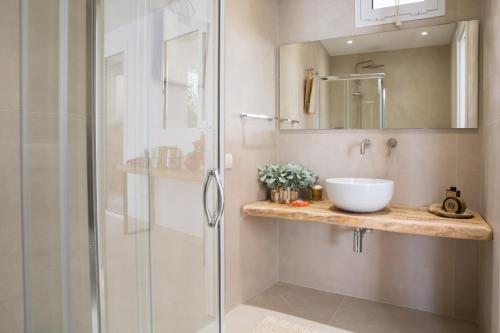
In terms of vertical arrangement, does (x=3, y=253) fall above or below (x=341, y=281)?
above

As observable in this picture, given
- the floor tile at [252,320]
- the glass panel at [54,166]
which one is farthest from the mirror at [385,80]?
the glass panel at [54,166]

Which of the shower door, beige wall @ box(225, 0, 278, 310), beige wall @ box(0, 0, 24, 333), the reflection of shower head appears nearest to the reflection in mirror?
the shower door

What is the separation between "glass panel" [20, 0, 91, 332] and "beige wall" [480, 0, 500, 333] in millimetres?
1780

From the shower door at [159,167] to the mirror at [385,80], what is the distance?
1.52m

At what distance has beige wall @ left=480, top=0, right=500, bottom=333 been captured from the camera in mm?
1621

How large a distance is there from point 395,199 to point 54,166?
222cm

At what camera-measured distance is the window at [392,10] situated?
2309mm

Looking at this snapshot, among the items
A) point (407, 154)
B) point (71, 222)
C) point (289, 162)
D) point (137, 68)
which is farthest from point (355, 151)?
point (71, 222)

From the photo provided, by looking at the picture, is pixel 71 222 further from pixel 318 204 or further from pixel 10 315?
pixel 318 204

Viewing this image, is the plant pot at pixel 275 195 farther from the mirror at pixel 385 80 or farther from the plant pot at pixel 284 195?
the mirror at pixel 385 80

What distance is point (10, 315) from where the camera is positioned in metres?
1.04

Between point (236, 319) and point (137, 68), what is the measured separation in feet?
5.97

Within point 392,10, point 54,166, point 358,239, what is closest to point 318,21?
point 392,10

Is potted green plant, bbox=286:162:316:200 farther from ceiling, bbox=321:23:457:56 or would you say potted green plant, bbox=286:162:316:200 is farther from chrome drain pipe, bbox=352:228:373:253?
ceiling, bbox=321:23:457:56
